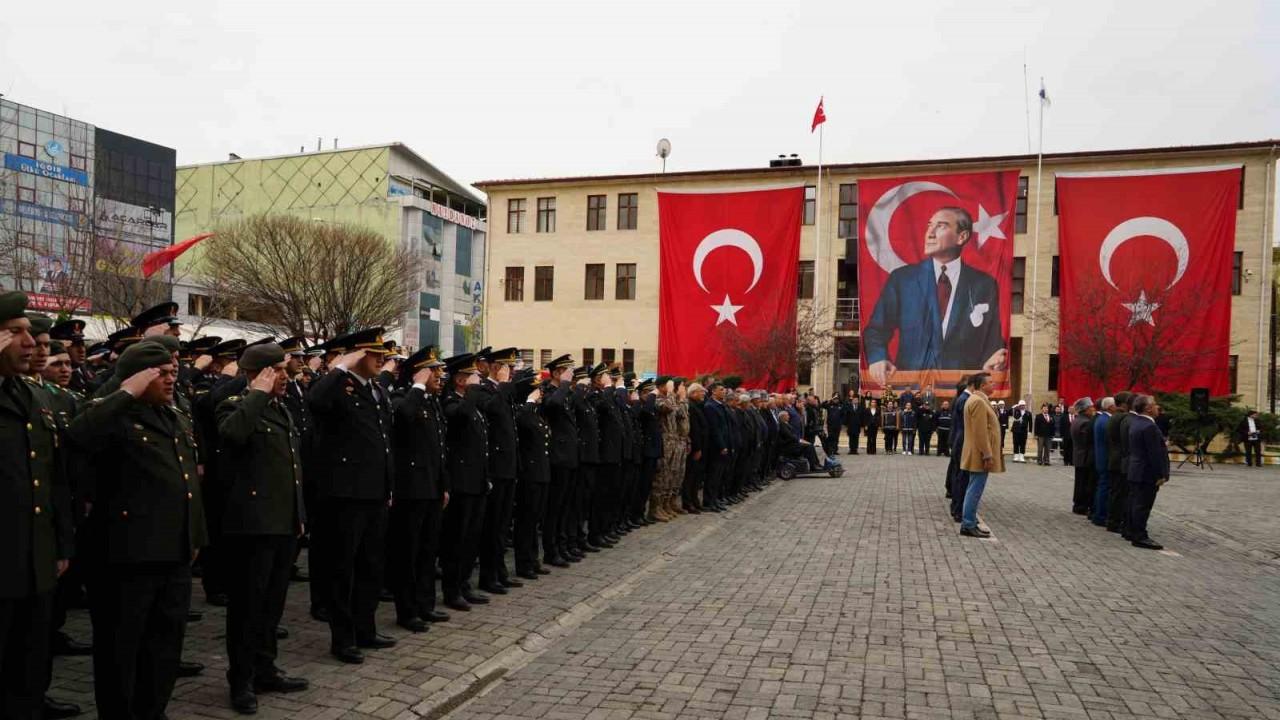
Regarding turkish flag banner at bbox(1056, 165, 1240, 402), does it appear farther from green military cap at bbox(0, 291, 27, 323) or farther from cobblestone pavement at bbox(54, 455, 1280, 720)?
green military cap at bbox(0, 291, 27, 323)

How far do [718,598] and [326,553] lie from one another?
3.47 meters

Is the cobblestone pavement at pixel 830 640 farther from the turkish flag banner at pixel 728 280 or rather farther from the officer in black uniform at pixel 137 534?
the turkish flag banner at pixel 728 280

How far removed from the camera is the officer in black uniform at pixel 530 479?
8.71 m

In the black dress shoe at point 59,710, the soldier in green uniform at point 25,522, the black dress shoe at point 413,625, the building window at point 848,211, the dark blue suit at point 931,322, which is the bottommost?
the black dress shoe at point 413,625

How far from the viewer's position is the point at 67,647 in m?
5.85

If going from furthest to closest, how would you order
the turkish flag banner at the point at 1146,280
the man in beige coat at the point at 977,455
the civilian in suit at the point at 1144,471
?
the turkish flag banner at the point at 1146,280, the man in beige coat at the point at 977,455, the civilian in suit at the point at 1144,471

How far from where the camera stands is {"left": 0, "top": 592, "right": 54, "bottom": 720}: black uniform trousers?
3863 mm

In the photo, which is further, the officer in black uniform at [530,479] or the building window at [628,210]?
the building window at [628,210]

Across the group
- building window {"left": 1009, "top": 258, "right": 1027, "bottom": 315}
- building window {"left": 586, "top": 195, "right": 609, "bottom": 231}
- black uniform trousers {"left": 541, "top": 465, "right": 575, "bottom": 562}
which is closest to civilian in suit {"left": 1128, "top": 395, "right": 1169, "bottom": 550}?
black uniform trousers {"left": 541, "top": 465, "right": 575, "bottom": 562}

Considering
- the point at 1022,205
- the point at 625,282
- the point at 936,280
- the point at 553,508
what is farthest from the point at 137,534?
the point at 1022,205

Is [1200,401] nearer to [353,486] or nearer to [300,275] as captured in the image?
[353,486]

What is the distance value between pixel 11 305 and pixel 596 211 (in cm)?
4435

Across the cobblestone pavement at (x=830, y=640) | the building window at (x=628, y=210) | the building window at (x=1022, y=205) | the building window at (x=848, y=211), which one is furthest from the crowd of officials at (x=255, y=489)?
the building window at (x=628, y=210)

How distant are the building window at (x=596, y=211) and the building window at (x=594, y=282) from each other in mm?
2080
